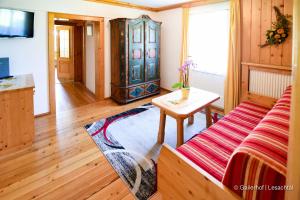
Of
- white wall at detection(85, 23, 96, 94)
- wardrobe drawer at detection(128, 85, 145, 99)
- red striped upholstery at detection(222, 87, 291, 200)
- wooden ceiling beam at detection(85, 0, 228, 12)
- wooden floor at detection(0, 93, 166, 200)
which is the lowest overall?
wooden floor at detection(0, 93, 166, 200)

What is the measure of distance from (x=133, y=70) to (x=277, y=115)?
123 inches

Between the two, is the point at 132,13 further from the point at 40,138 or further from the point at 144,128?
the point at 40,138

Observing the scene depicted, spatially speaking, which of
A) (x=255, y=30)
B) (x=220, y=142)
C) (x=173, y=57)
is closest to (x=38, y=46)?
(x=173, y=57)

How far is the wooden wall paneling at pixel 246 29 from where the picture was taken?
10.8 feet

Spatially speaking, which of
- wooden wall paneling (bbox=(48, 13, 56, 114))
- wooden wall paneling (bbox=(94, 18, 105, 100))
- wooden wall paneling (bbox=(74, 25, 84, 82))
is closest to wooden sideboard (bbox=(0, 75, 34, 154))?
wooden wall paneling (bbox=(48, 13, 56, 114))

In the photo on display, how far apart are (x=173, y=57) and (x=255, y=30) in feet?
6.83

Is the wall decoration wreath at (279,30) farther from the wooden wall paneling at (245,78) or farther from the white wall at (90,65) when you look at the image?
the white wall at (90,65)

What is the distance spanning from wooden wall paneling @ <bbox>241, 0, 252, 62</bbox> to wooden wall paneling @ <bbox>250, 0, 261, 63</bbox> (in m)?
0.05

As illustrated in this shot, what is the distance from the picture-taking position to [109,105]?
4199 millimetres

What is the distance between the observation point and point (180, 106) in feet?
8.06

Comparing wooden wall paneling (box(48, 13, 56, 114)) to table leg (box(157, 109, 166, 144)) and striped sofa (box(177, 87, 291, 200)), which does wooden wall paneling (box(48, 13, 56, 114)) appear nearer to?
table leg (box(157, 109, 166, 144))

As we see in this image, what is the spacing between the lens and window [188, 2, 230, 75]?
379 cm

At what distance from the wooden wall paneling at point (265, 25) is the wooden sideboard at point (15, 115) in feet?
11.6

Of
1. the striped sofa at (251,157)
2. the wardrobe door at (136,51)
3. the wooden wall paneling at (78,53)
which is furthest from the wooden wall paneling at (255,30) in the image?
the wooden wall paneling at (78,53)
